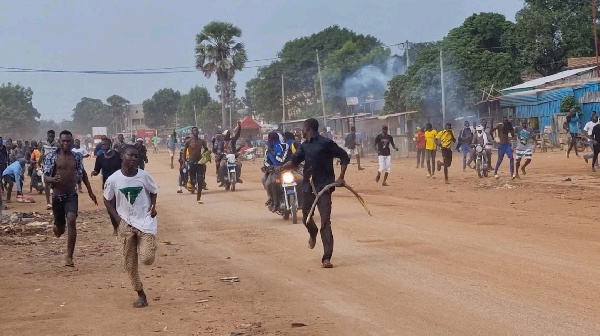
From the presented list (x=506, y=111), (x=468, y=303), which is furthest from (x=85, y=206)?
(x=506, y=111)

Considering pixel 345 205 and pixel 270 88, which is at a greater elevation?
pixel 270 88

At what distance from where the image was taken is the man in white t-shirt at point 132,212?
8.73 meters

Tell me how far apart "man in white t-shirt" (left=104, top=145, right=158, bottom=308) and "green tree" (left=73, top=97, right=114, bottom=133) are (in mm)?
173357

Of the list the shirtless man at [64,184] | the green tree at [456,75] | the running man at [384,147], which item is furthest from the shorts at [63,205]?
the green tree at [456,75]

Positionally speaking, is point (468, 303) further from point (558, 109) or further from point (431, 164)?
point (558, 109)

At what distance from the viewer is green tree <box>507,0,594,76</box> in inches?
2085

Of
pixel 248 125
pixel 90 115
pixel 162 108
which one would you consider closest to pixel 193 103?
pixel 162 108

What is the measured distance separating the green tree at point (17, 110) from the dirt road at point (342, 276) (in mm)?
99247

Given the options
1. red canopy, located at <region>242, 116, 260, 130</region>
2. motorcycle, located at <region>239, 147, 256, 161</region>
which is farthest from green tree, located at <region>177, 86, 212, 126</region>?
motorcycle, located at <region>239, 147, 256, 161</region>

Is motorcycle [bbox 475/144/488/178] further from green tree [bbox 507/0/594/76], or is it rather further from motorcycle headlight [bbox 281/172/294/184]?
green tree [bbox 507/0/594/76]

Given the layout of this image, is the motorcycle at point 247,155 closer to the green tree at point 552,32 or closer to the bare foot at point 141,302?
the green tree at point 552,32

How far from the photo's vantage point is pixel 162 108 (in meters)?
143

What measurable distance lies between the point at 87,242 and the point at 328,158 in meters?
5.80

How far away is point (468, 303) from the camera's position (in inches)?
309
